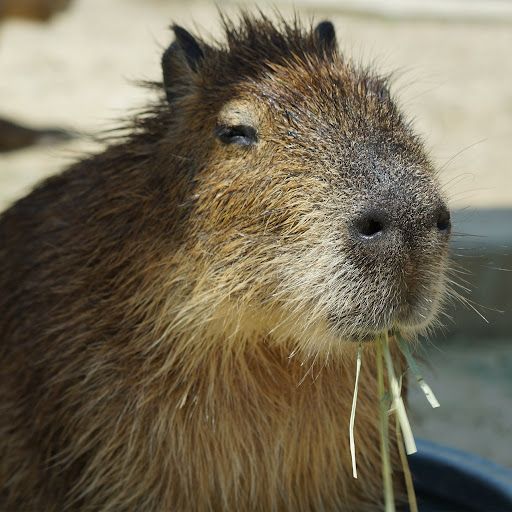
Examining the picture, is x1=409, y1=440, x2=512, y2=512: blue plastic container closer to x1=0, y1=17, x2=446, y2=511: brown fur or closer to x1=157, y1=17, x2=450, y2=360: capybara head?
x1=0, y1=17, x2=446, y2=511: brown fur

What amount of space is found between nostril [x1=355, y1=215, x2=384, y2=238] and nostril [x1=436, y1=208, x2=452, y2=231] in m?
0.17

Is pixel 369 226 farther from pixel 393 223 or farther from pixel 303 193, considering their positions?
pixel 303 193

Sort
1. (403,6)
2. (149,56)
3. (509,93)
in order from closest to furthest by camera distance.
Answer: (509,93) → (149,56) → (403,6)

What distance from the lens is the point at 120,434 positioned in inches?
130

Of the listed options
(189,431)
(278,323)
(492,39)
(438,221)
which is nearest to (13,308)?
(189,431)

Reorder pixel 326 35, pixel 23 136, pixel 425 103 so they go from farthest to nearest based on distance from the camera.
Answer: pixel 425 103, pixel 23 136, pixel 326 35

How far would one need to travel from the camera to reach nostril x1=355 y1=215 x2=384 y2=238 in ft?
8.93

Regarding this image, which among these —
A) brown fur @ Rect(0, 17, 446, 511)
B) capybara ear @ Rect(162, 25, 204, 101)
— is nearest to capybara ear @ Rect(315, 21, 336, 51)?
brown fur @ Rect(0, 17, 446, 511)

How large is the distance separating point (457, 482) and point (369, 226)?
1.40 metres

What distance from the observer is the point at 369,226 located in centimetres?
273

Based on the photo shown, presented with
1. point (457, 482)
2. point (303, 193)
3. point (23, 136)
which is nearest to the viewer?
point (303, 193)

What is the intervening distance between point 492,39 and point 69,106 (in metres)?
5.01

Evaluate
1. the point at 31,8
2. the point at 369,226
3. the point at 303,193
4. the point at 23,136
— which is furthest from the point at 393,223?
the point at 31,8

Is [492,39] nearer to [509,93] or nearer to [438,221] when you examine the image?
[509,93]
